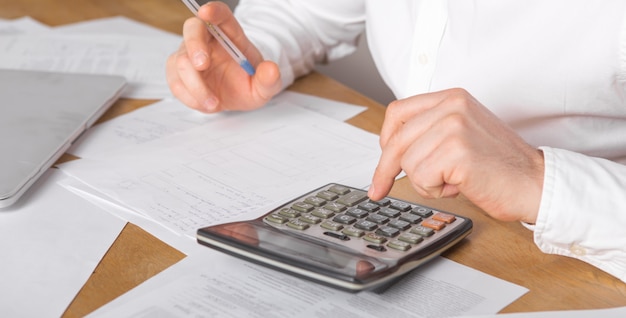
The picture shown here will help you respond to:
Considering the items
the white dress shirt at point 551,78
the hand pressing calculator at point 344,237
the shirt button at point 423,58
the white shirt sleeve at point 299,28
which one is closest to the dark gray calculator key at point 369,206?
the hand pressing calculator at point 344,237

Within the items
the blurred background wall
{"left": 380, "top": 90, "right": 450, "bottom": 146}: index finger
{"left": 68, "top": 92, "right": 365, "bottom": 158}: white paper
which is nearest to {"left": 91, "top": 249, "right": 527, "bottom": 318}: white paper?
{"left": 380, "top": 90, "right": 450, "bottom": 146}: index finger

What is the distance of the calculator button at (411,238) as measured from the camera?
0.59 metres

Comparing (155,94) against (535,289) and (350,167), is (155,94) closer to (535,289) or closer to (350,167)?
(350,167)

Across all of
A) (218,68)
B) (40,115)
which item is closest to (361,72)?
(218,68)

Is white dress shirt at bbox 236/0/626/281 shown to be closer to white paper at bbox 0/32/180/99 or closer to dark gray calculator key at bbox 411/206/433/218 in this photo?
dark gray calculator key at bbox 411/206/433/218

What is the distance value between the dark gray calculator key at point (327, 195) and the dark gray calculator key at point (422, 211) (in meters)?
→ 0.07

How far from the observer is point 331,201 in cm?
67

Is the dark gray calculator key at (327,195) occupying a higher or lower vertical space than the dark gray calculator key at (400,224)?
lower

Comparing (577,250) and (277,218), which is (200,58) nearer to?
(277,218)

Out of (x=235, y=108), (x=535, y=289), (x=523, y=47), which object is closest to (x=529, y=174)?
(x=535, y=289)

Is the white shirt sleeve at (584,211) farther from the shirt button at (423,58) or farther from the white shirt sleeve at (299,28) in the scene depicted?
the white shirt sleeve at (299,28)

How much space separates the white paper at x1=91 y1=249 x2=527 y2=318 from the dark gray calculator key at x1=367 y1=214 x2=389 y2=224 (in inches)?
2.0

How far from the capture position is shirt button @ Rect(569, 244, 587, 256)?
2.01 feet

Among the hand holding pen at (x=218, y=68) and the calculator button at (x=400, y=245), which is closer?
the calculator button at (x=400, y=245)
